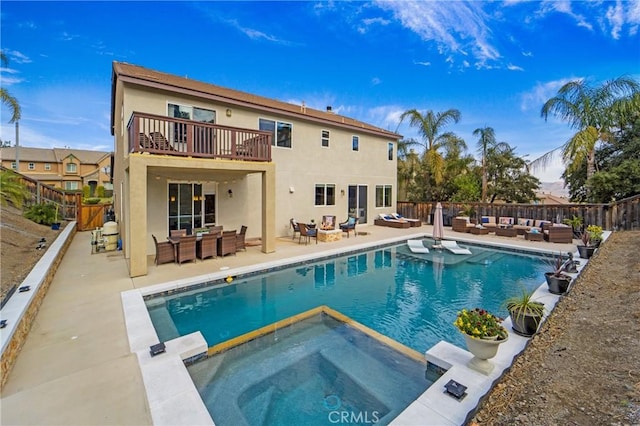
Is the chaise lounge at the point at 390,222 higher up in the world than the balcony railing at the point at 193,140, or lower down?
lower down

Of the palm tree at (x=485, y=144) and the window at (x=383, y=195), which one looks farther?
the palm tree at (x=485, y=144)

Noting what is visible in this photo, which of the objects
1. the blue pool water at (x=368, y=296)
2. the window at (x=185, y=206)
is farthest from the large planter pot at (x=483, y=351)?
the window at (x=185, y=206)

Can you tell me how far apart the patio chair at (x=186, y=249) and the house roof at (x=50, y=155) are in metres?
44.7

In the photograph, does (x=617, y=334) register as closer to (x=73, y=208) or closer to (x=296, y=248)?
(x=296, y=248)

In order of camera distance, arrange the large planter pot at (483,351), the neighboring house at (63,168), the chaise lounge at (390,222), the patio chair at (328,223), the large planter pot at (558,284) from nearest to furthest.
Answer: the large planter pot at (483,351), the large planter pot at (558,284), the patio chair at (328,223), the chaise lounge at (390,222), the neighboring house at (63,168)

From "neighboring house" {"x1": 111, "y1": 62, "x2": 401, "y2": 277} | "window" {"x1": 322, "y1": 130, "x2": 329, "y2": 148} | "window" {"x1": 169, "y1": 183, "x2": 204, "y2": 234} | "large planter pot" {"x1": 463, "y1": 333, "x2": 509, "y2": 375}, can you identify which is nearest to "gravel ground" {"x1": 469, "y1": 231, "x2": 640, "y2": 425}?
"large planter pot" {"x1": 463, "y1": 333, "x2": 509, "y2": 375}

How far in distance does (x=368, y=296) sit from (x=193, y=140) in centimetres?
668

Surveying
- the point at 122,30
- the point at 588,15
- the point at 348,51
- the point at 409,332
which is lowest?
the point at 409,332

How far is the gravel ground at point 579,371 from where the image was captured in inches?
111

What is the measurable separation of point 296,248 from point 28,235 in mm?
9904

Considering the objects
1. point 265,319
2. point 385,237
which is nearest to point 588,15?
point 385,237

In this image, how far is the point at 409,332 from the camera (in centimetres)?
531

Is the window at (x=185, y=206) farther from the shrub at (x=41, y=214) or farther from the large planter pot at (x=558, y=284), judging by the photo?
the large planter pot at (x=558, y=284)

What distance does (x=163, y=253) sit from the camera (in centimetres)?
864
